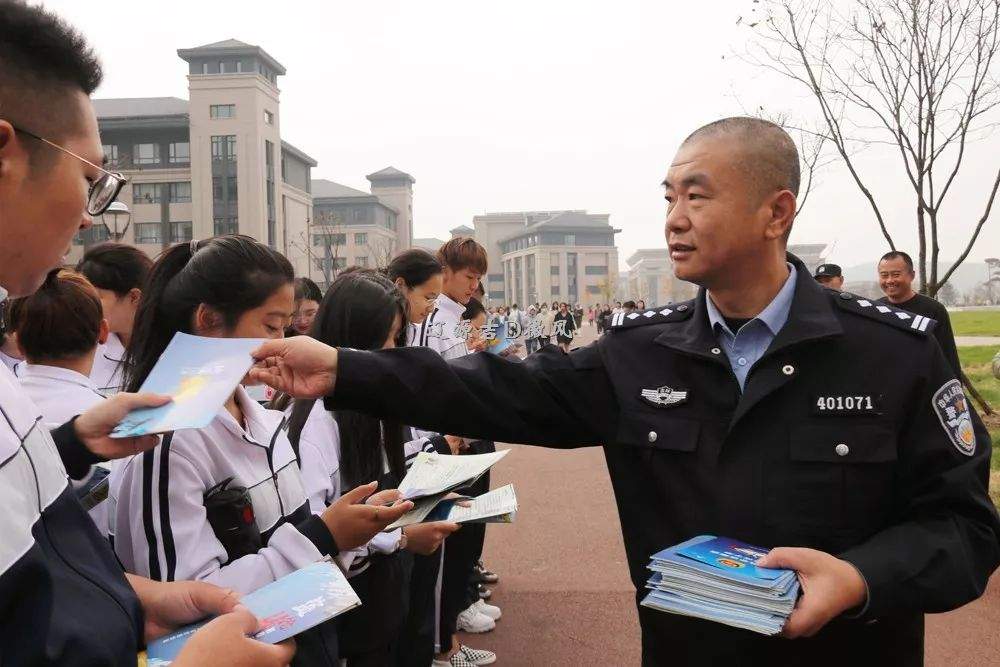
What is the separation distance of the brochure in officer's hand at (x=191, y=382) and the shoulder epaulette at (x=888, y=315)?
154 centimetres

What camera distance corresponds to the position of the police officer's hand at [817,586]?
5.29 ft

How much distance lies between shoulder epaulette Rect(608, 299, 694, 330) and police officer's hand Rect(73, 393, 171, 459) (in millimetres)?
1305

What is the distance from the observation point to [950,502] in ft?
6.16

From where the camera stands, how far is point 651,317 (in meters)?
2.32

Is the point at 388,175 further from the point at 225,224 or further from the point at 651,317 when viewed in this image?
the point at 651,317

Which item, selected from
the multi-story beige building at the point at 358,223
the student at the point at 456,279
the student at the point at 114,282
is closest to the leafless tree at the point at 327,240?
the multi-story beige building at the point at 358,223

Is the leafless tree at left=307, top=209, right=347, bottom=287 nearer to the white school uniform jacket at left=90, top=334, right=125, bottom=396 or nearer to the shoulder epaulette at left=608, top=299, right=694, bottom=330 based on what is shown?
the white school uniform jacket at left=90, top=334, right=125, bottom=396

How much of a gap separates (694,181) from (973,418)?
945mm

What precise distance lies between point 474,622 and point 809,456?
3.35m

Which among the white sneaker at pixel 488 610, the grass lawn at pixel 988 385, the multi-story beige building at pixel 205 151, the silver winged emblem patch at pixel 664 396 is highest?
the multi-story beige building at pixel 205 151

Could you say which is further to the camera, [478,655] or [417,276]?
→ [417,276]

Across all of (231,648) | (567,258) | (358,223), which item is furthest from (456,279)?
(567,258)

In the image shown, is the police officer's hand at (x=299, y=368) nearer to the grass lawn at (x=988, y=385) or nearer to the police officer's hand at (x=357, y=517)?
the police officer's hand at (x=357, y=517)

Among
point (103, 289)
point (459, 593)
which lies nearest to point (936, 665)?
point (459, 593)
